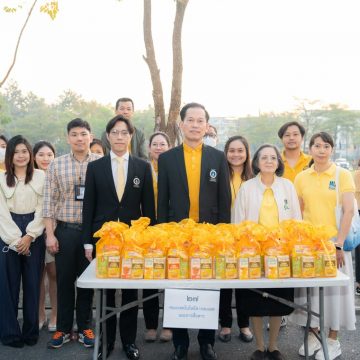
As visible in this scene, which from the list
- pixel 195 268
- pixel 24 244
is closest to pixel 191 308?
pixel 195 268

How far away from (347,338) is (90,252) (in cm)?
244

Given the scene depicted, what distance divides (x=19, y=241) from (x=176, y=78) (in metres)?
4.58

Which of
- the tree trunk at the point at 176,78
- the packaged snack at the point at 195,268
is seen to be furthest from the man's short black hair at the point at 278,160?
the tree trunk at the point at 176,78

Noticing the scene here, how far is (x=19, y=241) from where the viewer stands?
3607 mm

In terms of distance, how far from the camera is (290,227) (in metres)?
2.77

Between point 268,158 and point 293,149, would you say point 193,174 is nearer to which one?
point 268,158

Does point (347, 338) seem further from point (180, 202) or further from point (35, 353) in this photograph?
point (35, 353)

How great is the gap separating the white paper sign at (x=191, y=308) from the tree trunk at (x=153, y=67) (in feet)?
16.5

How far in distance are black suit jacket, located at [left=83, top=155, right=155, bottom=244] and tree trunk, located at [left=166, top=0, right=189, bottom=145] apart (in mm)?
3981

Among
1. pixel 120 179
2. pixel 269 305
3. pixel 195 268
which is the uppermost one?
pixel 120 179

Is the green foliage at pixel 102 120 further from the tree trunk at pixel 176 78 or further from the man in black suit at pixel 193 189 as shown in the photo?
the man in black suit at pixel 193 189

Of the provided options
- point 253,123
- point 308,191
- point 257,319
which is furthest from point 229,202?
point 253,123

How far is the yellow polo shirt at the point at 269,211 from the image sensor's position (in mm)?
3379

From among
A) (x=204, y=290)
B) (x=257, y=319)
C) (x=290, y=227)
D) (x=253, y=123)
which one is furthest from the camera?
(x=253, y=123)
